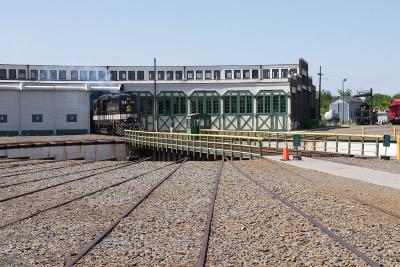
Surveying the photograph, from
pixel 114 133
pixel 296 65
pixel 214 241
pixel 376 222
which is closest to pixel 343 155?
pixel 376 222

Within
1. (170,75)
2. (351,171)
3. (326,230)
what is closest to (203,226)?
(326,230)

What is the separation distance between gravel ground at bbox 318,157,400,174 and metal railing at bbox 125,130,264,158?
433 cm

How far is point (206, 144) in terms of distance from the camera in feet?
105

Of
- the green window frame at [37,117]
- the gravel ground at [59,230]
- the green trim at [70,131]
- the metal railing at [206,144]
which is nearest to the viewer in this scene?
the gravel ground at [59,230]

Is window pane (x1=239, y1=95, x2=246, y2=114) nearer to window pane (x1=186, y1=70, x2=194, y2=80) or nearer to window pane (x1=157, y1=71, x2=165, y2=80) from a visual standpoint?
window pane (x1=186, y1=70, x2=194, y2=80)

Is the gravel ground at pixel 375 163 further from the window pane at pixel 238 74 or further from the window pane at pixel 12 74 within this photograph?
the window pane at pixel 12 74

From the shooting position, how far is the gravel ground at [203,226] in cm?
736

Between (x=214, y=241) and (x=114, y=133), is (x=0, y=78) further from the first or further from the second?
(x=214, y=241)

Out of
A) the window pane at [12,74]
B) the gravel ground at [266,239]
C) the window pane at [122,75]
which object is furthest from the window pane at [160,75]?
the gravel ground at [266,239]

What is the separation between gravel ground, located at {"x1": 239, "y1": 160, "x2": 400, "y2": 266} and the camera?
313 inches

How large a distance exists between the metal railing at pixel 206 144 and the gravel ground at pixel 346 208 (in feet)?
28.2

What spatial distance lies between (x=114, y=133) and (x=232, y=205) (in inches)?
1455

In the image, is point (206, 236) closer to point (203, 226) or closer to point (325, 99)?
point (203, 226)

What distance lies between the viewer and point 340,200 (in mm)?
12305
